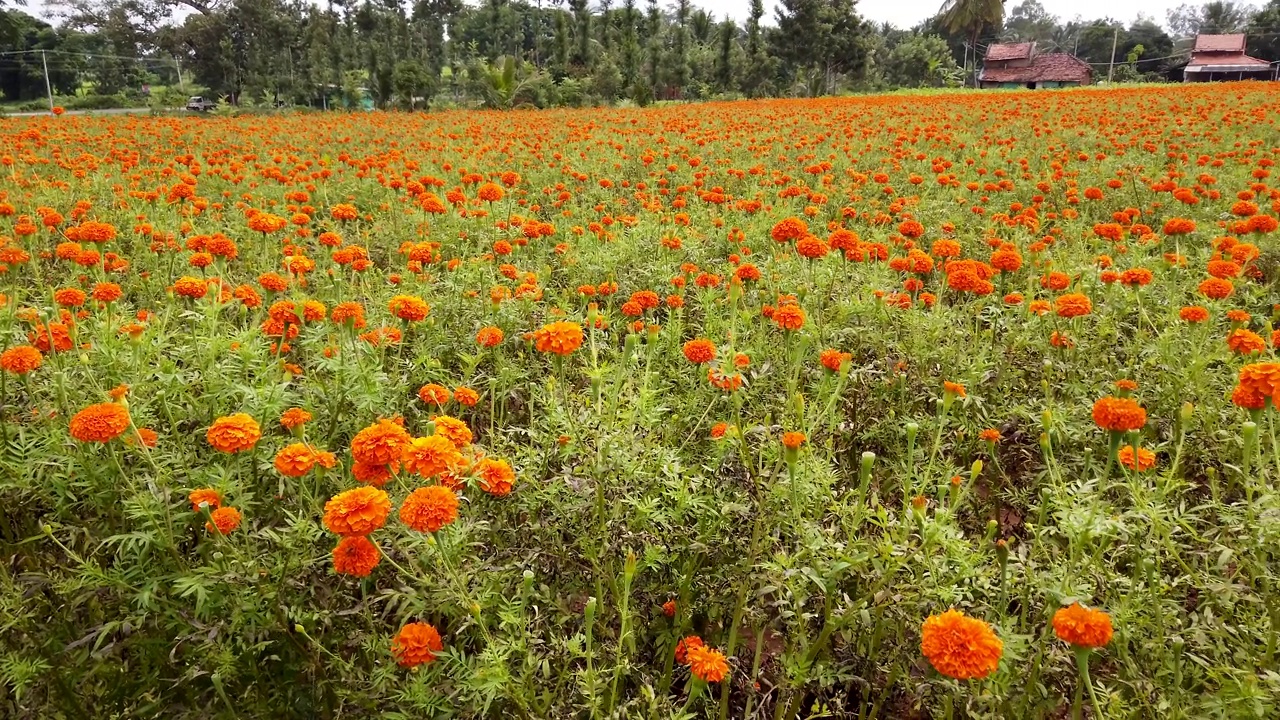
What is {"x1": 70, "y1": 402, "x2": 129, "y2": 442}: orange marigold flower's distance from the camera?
1.49 meters

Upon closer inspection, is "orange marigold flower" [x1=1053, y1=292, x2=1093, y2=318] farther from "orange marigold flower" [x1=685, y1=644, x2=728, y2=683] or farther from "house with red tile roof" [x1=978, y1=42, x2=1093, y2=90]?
"house with red tile roof" [x1=978, y1=42, x2=1093, y2=90]

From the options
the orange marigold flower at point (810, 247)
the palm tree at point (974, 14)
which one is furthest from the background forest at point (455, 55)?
the orange marigold flower at point (810, 247)

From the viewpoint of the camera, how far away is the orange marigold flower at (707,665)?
4.51ft

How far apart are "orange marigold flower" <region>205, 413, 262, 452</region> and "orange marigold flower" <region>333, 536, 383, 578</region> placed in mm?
377

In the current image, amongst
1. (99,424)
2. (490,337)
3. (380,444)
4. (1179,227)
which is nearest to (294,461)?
(380,444)

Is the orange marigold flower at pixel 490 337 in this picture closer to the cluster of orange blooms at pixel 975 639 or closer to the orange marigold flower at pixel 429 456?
the orange marigold flower at pixel 429 456

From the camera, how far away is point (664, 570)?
1.94m

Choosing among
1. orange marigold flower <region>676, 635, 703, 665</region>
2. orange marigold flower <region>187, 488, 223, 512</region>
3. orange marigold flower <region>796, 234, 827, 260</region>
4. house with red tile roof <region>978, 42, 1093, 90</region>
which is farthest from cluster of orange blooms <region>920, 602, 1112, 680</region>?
house with red tile roof <region>978, 42, 1093, 90</region>

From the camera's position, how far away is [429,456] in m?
1.41

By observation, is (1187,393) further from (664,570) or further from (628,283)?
(628,283)

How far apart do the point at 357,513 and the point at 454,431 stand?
12.7 inches

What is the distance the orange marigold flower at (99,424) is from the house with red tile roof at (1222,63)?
60.3m

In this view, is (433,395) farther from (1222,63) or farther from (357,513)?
(1222,63)

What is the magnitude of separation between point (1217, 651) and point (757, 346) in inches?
69.3
